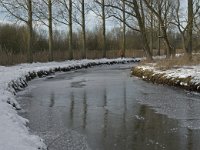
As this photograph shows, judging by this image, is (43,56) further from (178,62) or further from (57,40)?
(178,62)

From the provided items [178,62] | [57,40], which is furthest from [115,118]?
[57,40]

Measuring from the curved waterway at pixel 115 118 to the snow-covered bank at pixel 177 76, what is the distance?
54cm

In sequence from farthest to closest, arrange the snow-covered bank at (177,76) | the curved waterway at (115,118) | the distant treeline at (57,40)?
the distant treeline at (57,40)
the snow-covered bank at (177,76)
the curved waterway at (115,118)

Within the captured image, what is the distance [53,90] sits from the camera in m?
18.8

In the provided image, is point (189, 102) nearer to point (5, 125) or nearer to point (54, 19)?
point (5, 125)

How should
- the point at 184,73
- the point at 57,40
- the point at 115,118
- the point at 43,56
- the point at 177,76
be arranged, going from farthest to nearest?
the point at 57,40 < the point at 43,56 < the point at 177,76 < the point at 184,73 < the point at 115,118

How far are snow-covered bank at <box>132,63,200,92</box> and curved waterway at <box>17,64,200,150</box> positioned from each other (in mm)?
543

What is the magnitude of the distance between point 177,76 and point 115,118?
860 centimetres

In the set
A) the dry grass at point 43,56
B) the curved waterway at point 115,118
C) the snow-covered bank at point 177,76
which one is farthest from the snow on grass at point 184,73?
the dry grass at point 43,56

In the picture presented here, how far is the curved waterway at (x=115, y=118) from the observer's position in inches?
341

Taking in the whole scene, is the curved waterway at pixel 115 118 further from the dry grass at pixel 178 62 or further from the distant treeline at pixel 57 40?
the distant treeline at pixel 57 40

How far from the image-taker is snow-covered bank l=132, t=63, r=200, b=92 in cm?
1716

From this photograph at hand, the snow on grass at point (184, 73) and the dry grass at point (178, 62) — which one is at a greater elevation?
the dry grass at point (178, 62)

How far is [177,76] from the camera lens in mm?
19250
